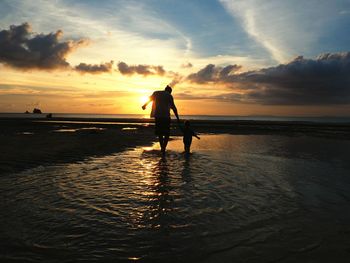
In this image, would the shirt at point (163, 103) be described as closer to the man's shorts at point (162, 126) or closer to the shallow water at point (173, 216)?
the man's shorts at point (162, 126)

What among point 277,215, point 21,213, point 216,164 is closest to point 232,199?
point 277,215

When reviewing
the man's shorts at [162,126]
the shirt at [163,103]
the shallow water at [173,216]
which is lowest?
the shallow water at [173,216]

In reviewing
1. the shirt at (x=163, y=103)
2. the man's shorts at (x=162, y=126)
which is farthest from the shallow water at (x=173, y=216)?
the shirt at (x=163, y=103)

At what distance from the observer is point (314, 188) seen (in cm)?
712

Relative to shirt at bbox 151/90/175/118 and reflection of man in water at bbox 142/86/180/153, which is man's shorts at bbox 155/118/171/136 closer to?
reflection of man in water at bbox 142/86/180/153

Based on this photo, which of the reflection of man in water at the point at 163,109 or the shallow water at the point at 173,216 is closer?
the shallow water at the point at 173,216

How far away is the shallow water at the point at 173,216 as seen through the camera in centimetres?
369

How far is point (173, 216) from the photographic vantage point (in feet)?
16.3

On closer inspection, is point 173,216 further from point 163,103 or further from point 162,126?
point 163,103

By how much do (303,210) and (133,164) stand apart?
597 centimetres

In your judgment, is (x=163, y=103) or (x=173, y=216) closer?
(x=173, y=216)

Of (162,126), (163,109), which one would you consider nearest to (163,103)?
(163,109)

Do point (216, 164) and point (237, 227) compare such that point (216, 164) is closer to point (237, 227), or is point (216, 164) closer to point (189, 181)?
point (189, 181)

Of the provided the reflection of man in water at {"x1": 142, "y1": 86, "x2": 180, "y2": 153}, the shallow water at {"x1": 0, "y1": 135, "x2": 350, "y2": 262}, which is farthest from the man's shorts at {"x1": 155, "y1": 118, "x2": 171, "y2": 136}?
the shallow water at {"x1": 0, "y1": 135, "x2": 350, "y2": 262}
